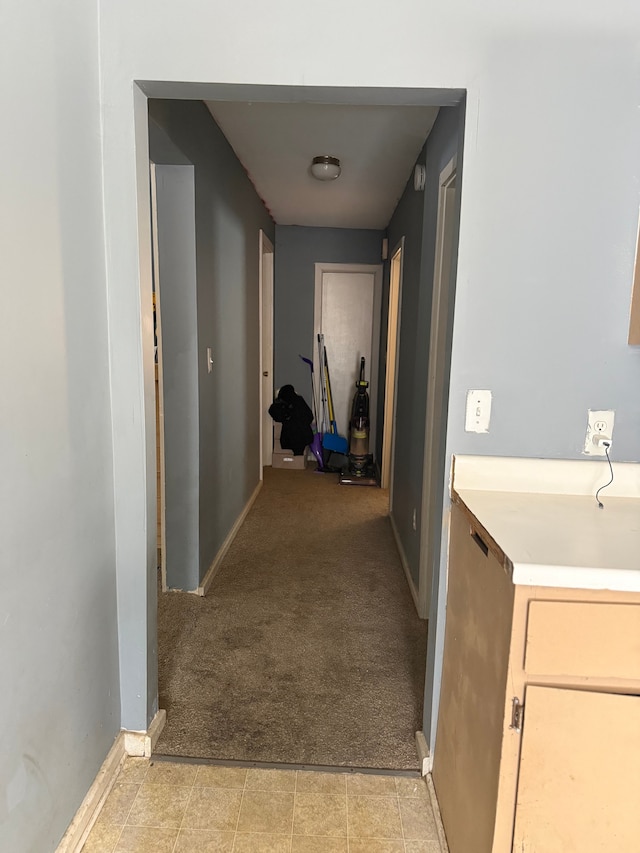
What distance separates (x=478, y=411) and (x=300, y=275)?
4.31 metres

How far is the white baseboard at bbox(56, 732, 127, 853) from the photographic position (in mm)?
1393

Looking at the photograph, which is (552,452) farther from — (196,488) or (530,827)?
(196,488)

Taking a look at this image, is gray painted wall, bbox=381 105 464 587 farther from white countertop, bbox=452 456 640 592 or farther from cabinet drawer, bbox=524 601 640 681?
cabinet drawer, bbox=524 601 640 681

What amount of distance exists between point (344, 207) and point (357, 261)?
1004mm

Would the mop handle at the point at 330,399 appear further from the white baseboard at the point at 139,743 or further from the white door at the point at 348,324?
the white baseboard at the point at 139,743

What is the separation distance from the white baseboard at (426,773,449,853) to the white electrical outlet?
1092mm

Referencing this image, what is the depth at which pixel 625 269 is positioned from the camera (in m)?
1.49

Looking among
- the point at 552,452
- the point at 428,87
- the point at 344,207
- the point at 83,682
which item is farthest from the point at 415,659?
the point at 344,207

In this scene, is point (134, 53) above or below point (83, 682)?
above

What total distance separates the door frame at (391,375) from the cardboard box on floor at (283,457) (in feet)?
2.98

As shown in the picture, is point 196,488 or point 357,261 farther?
point 357,261

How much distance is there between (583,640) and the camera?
103 centimetres

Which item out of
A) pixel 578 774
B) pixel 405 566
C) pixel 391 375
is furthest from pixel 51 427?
pixel 391 375

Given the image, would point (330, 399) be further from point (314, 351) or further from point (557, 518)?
point (557, 518)
